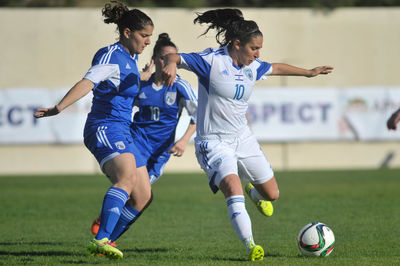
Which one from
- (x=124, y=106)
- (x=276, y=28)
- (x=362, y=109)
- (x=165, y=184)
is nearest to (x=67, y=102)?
(x=124, y=106)

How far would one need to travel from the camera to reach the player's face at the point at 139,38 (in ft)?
19.4

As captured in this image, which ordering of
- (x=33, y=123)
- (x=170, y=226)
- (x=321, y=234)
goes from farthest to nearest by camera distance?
(x=33, y=123), (x=170, y=226), (x=321, y=234)

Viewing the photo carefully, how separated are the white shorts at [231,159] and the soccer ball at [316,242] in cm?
65

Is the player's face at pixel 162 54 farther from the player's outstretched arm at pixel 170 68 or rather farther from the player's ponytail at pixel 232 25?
the player's outstretched arm at pixel 170 68

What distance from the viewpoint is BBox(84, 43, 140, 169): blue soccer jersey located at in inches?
226

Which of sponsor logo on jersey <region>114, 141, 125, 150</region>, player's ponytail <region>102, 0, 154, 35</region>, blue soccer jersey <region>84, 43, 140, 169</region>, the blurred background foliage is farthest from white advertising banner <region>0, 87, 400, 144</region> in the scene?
sponsor logo on jersey <region>114, 141, 125, 150</region>

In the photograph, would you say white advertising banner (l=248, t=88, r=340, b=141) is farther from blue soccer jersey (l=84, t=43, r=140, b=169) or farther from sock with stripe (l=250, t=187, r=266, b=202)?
→ blue soccer jersey (l=84, t=43, r=140, b=169)

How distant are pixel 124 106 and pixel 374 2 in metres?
19.1

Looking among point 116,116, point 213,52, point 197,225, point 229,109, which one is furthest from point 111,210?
point 197,225

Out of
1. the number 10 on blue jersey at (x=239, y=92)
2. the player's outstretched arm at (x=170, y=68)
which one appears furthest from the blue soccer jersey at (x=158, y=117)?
the player's outstretched arm at (x=170, y=68)

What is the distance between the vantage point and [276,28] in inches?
834

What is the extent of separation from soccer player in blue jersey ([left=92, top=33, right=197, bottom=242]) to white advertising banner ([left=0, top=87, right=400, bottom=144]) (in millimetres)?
11142

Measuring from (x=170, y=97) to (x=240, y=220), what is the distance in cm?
208

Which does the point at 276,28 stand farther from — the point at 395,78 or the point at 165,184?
the point at 165,184
